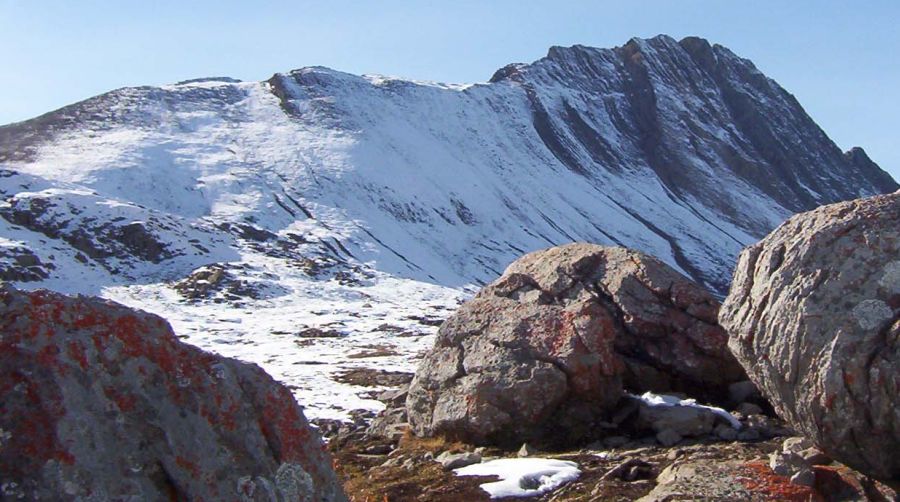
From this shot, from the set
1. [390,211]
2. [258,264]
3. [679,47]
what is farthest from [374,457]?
[679,47]

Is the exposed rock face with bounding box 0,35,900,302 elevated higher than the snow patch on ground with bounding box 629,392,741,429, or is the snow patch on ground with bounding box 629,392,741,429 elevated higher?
the exposed rock face with bounding box 0,35,900,302

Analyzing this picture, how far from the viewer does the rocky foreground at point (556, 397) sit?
507 cm

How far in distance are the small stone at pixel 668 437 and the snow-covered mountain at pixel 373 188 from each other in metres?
16.3

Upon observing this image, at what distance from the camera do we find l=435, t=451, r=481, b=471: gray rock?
1272 cm

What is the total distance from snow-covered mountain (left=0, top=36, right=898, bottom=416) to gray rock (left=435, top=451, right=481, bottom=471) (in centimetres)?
1518

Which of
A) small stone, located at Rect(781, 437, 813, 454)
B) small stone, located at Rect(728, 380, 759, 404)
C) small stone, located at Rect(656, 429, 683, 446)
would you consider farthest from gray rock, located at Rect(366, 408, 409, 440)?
small stone, located at Rect(781, 437, 813, 454)

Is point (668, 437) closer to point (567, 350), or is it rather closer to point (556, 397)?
point (556, 397)

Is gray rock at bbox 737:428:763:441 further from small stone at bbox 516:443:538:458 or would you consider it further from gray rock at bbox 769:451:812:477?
gray rock at bbox 769:451:812:477

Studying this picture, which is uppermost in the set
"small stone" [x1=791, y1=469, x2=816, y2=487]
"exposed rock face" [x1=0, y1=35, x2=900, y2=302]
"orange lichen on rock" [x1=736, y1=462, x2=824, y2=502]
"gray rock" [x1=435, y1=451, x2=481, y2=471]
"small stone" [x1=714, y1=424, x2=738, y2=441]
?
"exposed rock face" [x1=0, y1=35, x2=900, y2=302]

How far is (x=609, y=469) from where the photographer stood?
11.6 meters

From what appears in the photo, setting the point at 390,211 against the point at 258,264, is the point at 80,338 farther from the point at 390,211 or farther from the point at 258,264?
the point at 390,211

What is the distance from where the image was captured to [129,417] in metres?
→ 5.19

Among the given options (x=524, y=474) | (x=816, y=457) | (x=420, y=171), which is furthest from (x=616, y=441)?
(x=420, y=171)

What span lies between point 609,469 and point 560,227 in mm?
95456
